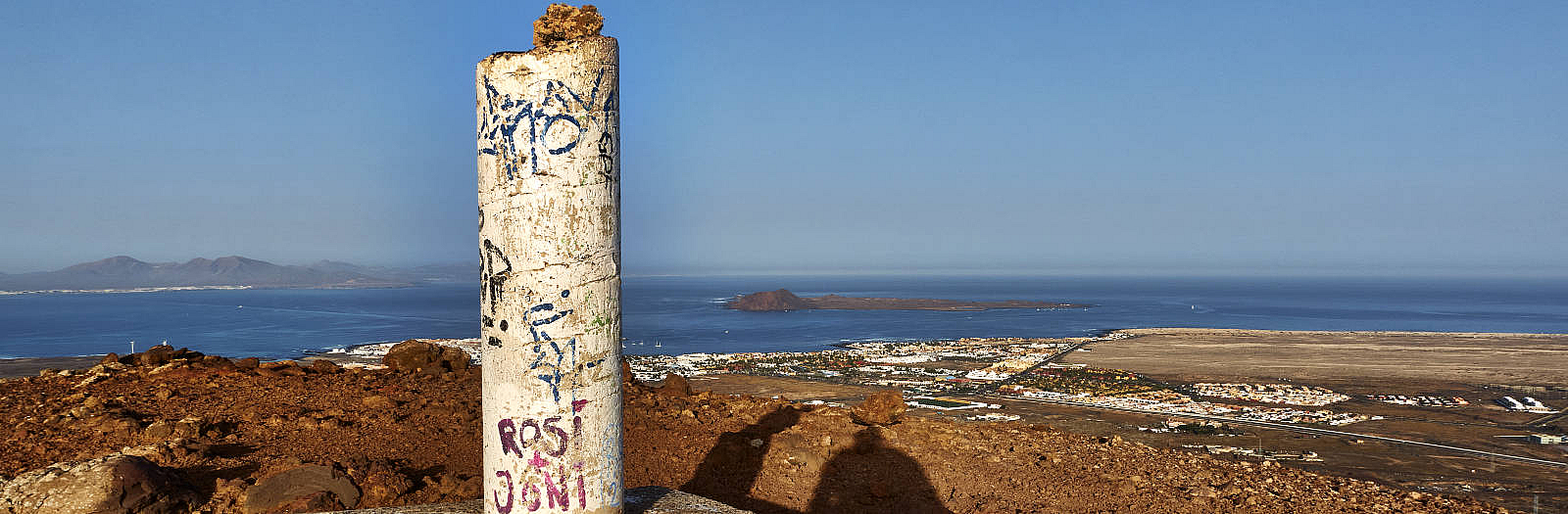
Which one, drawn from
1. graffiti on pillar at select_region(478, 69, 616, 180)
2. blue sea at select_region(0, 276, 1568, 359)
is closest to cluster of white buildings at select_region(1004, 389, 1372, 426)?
graffiti on pillar at select_region(478, 69, 616, 180)

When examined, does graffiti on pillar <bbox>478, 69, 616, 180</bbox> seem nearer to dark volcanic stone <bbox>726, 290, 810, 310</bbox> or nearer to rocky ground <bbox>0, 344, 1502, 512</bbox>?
rocky ground <bbox>0, 344, 1502, 512</bbox>

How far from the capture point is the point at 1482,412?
31.9m

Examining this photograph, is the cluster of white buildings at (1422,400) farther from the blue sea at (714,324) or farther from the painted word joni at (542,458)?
the blue sea at (714,324)

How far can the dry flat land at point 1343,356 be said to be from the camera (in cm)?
4378

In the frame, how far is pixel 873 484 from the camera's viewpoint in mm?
8625

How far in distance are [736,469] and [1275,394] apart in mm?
34203

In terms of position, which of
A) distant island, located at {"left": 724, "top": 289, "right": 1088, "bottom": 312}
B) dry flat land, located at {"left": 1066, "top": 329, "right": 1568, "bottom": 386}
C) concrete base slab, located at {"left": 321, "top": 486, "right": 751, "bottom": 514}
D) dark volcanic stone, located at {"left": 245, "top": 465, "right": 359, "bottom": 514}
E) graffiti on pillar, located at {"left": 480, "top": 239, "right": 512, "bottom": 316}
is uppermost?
graffiti on pillar, located at {"left": 480, "top": 239, "right": 512, "bottom": 316}

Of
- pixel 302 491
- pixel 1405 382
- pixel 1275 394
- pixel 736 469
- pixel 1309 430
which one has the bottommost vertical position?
pixel 1405 382

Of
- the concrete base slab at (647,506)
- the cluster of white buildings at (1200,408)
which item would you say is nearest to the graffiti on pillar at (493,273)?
the concrete base slab at (647,506)

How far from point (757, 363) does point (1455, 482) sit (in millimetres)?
34087

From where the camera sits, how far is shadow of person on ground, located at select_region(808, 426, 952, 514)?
26.9 feet

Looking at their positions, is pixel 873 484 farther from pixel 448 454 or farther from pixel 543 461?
pixel 543 461

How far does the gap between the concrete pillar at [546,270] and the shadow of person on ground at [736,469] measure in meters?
3.23

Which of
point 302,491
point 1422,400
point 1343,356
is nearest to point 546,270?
point 302,491
